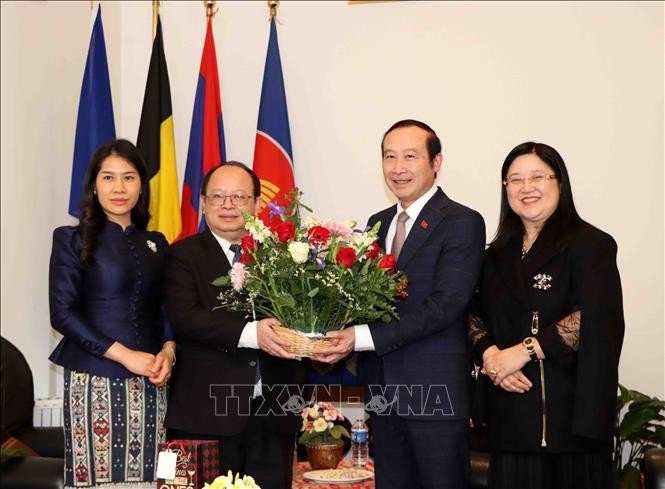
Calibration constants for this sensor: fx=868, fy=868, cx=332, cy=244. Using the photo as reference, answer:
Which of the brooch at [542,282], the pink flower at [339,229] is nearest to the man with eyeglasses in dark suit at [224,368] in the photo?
the pink flower at [339,229]

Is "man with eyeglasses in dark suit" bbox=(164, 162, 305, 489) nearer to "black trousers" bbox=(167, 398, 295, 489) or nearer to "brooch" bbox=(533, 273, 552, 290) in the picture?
"black trousers" bbox=(167, 398, 295, 489)

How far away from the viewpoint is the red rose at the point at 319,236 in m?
2.82

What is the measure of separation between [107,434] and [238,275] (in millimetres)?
805

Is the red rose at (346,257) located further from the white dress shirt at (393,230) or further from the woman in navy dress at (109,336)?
the woman in navy dress at (109,336)

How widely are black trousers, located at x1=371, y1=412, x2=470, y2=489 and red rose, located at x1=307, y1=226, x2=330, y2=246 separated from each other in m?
0.66

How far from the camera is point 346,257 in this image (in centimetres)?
275

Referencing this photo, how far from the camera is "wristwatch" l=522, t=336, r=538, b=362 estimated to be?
9.16 ft

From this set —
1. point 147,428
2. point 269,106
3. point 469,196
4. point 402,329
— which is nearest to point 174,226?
point 269,106

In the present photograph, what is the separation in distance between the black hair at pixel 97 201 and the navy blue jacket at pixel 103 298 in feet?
0.10

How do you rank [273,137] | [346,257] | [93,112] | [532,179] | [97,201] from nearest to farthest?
[346,257], [532,179], [97,201], [93,112], [273,137]

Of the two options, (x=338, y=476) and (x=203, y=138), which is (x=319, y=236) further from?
(x=203, y=138)

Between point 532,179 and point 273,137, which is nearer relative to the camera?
point 532,179

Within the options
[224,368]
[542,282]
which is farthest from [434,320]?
[224,368]

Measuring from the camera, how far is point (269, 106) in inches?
208
